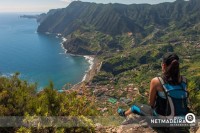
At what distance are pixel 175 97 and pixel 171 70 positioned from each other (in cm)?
55

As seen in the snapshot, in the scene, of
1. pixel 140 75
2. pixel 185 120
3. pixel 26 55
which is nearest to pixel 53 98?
pixel 185 120

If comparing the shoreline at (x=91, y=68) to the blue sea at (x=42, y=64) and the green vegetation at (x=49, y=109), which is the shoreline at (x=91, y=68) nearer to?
the blue sea at (x=42, y=64)

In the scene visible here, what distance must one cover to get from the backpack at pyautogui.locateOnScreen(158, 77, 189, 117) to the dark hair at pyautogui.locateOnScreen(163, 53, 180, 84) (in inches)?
4.0

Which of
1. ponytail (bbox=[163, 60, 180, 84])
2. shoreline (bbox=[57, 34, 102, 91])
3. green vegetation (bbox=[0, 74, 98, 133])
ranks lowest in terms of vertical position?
shoreline (bbox=[57, 34, 102, 91])

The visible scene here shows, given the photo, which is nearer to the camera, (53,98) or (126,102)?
(53,98)

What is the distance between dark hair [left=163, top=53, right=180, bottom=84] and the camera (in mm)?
5695

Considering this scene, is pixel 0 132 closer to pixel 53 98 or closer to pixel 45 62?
pixel 53 98

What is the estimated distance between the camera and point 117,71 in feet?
443

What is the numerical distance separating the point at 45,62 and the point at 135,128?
148 metres

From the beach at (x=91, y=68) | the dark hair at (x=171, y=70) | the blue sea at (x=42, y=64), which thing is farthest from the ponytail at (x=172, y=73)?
the blue sea at (x=42, y=64)

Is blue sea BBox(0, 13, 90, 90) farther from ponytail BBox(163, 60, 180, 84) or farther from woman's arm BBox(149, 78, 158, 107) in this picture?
ponytail BBox(163, 60, 180, 84)

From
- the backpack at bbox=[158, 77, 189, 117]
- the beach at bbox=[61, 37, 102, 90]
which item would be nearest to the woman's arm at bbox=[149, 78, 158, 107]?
the backpack at bbox=[158, 77, 189, 117]

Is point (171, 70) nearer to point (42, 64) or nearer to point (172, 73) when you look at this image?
point (172, 73)

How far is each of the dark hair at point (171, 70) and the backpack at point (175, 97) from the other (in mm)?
102
